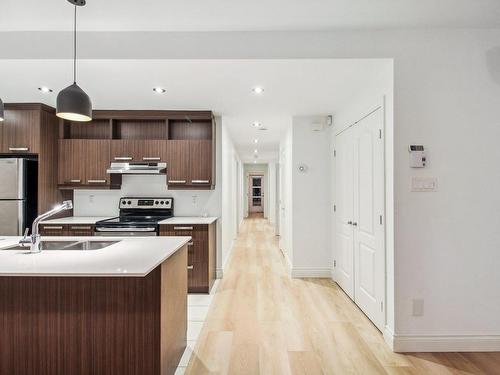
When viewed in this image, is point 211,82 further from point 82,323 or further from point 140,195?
point 82,323

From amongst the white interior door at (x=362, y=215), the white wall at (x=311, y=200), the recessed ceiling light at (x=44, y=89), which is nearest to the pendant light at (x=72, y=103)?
the recessed ceiling light at (x=44, y=89)

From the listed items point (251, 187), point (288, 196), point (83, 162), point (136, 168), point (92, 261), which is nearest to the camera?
point (92, 261)

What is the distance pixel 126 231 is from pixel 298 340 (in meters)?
2.31

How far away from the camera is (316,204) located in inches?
174

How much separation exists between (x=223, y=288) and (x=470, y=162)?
3018 millimetres

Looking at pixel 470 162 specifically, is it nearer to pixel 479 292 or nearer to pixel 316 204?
pixel 479 292

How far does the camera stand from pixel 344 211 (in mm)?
3814

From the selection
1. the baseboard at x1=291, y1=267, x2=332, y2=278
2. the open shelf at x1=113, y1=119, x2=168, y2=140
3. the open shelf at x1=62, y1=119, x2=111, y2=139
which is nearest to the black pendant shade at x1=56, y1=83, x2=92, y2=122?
the open shelf at x1=113, y1=119, x2=168, y2=140

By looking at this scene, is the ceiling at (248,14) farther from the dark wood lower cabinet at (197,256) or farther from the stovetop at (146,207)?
the stovetop at (146,207)

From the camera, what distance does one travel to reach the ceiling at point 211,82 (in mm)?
2652

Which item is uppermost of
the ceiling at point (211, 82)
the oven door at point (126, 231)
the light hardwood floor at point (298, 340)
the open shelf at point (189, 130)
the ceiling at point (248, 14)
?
the ceiling at point (248, 14)

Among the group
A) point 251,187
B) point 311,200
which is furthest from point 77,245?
point 251,187

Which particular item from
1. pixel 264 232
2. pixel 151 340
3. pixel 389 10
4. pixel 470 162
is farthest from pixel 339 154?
pixel 264 232

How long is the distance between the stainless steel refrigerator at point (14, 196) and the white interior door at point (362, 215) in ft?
12.8
